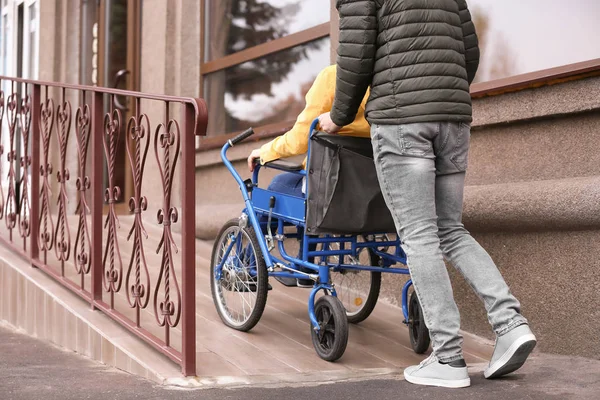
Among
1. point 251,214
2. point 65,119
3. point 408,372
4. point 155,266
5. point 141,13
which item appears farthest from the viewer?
point 141,13

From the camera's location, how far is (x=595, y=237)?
4133 millimetres

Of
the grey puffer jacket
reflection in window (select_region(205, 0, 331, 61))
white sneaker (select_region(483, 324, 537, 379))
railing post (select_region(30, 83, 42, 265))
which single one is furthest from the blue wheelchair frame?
reflection in window (select_region(205, 0, 331, 61))

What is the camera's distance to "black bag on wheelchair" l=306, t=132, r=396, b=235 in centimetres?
405

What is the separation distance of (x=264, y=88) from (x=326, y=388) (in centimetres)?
406

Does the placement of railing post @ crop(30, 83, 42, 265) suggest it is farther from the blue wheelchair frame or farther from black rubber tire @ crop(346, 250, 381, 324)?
black rubber tire @ crop(346, 250, 381, 324)

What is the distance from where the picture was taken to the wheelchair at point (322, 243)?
406cm

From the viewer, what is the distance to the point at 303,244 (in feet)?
14.3

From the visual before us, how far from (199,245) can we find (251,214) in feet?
8.72

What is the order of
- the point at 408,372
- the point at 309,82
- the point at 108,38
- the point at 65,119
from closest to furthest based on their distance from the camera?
the point at 408,372 → the point at 65,119 → the point at 309,82 → the point at 108,38

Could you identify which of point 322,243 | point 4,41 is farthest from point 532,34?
point 4,41

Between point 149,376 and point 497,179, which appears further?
point 497,179

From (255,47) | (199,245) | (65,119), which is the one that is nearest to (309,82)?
(255,47)

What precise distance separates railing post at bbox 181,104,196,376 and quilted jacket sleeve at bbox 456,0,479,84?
1.26 meters

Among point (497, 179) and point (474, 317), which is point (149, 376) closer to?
point (474, 317)
